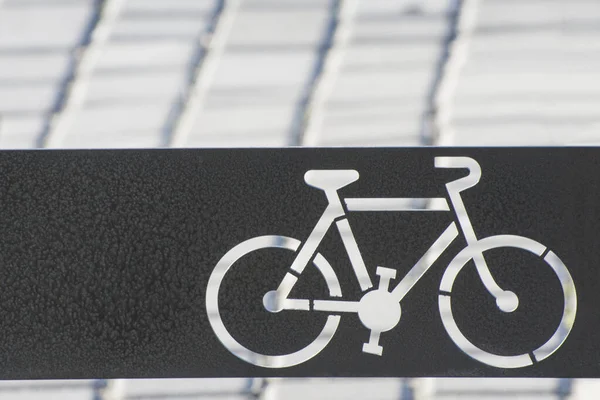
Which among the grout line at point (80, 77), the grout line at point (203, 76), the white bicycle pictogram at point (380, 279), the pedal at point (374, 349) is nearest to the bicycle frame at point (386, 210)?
the white bicycle pictogram at point (380, 279)

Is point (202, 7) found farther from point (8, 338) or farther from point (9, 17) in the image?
point (8, 338)

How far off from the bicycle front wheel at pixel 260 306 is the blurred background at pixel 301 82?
75 millimetres

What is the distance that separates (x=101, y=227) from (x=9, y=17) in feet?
2.35

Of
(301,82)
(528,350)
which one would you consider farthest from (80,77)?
(528,350)

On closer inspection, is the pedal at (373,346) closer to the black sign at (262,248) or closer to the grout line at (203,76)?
the black sign at (262,248)

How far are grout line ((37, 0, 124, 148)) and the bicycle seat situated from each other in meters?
0.74

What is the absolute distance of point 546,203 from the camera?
1.84m

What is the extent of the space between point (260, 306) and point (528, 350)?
753mm

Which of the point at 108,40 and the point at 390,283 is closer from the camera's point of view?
the point at 390,283

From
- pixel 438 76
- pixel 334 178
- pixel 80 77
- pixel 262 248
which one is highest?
pixel 80 77

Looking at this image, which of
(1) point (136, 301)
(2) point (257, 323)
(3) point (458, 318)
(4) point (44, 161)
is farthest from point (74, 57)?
(3) point (458, 318)

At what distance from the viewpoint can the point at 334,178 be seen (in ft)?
6.11

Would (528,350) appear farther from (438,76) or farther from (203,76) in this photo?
(203,76)

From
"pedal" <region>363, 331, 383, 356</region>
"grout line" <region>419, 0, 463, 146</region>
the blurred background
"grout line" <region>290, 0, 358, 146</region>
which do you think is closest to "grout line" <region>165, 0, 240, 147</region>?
the blurred background
